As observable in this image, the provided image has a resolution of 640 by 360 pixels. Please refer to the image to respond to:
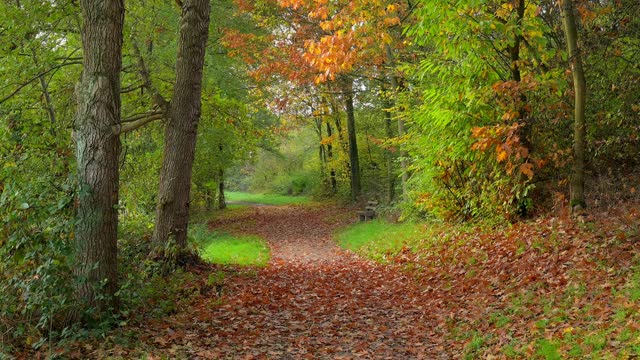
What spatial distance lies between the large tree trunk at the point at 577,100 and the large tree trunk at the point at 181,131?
6.77 metres

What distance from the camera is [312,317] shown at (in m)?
8.48

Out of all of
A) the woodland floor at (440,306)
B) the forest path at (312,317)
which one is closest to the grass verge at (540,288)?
the woodland floor at (440,306)

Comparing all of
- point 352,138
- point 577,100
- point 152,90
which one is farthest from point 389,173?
point 152,90

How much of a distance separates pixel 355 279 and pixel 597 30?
7.05 m

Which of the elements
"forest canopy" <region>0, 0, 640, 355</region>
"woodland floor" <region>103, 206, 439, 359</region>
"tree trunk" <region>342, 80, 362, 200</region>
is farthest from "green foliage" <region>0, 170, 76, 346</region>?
"tree trunk" <region>342, 80, 362, 200</region>

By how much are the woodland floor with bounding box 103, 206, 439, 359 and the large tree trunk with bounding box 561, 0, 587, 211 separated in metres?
3.48

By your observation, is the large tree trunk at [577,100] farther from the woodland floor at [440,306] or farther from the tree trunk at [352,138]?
the tree trunk at [352,138]

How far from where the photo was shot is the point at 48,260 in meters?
6.01

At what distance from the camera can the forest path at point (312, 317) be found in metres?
6.77

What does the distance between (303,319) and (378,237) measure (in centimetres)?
900

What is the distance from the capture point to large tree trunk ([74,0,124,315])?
6539mm

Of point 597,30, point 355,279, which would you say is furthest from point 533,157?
point 355,279

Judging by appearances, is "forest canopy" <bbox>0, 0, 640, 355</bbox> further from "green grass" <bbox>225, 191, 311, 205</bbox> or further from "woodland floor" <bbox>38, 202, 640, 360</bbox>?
"green grass" <bbox>225, 191, 311, 205</bbox>

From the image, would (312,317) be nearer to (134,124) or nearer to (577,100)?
(134,124)
